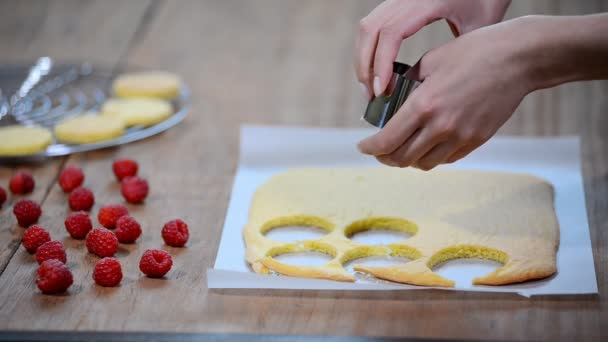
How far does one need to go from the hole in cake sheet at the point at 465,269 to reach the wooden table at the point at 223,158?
0.18ft

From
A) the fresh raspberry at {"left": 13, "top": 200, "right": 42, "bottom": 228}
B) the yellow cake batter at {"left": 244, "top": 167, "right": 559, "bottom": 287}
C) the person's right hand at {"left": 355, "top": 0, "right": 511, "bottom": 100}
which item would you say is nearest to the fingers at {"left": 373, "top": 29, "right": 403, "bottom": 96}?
the person's right hand at {"left": 355, "top": 0, "right": 511, "bottom": 100}

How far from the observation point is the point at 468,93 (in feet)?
3.49

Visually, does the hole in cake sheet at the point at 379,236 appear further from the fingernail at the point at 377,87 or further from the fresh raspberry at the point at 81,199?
the fresh raspberry at the point at 81,199

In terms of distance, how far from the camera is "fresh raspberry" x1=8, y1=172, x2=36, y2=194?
1466mm

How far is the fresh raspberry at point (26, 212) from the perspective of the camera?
134 cm

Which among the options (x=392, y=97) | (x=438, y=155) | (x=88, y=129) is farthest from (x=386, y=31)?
(x=88, y=129)

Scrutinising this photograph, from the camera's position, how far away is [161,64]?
2078mm

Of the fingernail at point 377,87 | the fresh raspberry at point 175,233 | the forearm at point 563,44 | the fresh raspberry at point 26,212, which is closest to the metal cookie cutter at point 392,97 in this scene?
the fingernail at point 377,87

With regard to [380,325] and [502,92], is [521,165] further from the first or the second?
[380,325]

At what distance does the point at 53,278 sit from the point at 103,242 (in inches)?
4.8

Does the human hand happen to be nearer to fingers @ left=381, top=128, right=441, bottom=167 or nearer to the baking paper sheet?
fingers @ left=381, top=128, right=441, bottom=167

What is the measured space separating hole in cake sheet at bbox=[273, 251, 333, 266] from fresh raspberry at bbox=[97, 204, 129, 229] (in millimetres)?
271

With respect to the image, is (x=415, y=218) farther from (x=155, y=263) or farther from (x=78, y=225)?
(x=78, y=225)

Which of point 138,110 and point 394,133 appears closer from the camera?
point 394,133
